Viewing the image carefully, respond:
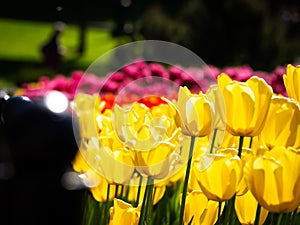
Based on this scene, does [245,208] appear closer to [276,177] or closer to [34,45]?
[276,177]

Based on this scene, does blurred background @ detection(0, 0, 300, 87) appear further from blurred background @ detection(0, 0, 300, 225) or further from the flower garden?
the flower garden

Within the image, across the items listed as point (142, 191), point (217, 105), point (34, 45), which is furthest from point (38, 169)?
→ point (34, 45)

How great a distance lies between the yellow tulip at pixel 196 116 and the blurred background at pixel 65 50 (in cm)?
31

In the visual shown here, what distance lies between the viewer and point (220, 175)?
125cm

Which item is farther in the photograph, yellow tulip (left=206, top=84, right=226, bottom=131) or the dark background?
the dark background

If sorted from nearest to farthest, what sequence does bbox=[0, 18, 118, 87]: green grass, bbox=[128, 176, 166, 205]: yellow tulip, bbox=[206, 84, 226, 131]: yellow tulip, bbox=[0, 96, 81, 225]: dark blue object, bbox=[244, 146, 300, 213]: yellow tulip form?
bbox=[0, 96, 81, 225]: dark blue object → bbox=[244, 146, 300, 213]: yellow tulip → bbox=[206, 84, 226, 131]: yellow tulip → bbox=[128, 176, 166, 205]: yellow tulip → bbox=[0, 18, 118, 87]: green grass

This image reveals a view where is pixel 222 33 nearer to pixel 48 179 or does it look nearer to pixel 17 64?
pixel 17 64

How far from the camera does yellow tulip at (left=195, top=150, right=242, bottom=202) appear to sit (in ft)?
4.08

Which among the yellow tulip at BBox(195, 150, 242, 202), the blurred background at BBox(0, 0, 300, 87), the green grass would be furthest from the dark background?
the yellow tulip at BBox(195, 150, 242, 202)

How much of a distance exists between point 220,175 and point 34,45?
67.8 feet

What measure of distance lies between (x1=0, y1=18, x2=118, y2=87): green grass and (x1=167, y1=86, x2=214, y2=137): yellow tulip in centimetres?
1378

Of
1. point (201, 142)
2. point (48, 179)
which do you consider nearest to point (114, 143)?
point (201, 142)

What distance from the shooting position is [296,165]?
1.13 m

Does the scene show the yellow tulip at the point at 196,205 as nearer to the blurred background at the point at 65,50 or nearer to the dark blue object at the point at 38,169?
the blurred background at the point at 65,50
